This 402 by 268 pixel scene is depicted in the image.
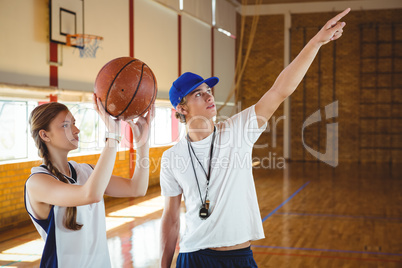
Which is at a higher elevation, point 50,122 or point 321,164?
point 50,122

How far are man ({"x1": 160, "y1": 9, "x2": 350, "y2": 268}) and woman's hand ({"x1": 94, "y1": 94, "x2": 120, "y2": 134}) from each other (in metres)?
0.48

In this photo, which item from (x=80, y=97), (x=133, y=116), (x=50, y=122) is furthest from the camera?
(x=80, y=97)

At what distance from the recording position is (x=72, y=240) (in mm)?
1779

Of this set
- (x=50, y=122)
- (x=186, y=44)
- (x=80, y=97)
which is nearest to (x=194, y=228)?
(x=50, y=122)

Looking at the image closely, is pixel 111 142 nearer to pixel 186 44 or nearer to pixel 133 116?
pixel 133 116

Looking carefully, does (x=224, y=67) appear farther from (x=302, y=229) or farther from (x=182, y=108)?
(x=182, y=108)

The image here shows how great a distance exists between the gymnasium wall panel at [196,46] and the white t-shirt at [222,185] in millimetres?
9578

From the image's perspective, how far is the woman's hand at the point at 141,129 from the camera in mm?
1954

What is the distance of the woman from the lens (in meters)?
1.64

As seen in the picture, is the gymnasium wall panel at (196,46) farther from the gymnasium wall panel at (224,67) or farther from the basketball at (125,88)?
the basketball at (125,88)

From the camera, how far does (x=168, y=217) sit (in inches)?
85.8

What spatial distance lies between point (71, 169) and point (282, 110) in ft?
47.0

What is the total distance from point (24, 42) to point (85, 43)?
1.40 metres

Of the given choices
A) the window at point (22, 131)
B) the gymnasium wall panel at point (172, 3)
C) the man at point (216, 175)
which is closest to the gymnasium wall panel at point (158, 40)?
the gymnasium wall panel at point (172, 3)
